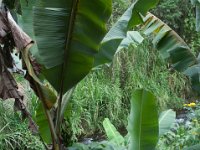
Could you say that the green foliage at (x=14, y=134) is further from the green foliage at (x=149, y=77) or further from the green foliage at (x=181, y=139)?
the green foliage at (x=149, y=77)

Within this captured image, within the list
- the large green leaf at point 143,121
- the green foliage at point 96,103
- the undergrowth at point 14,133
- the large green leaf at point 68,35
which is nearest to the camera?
the large green leaf at point 68,35

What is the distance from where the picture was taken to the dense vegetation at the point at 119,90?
13.2ft

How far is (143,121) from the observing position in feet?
5.46

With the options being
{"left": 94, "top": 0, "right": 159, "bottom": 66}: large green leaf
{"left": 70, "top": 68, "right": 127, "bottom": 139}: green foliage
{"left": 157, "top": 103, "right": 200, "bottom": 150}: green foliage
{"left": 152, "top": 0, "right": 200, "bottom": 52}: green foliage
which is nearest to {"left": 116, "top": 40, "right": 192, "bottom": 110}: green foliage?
{"left": 70, "top": 68, "right": 127, "bottom": 139}: green foliage

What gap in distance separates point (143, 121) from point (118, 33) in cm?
41

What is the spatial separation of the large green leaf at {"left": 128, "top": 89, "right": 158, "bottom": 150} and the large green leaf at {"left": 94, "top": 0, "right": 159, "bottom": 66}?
22cm

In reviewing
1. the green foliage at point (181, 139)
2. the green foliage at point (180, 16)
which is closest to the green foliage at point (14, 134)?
the green foliage at point (181, 139)

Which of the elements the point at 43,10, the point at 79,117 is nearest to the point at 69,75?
the point at 43,10

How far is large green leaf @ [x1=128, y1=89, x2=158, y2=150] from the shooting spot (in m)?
1.64

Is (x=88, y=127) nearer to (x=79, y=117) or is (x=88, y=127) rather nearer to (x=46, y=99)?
(x=79, y=117)

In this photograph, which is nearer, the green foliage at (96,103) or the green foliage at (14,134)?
the green foliage at (14,134)

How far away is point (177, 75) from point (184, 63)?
4.34 metres

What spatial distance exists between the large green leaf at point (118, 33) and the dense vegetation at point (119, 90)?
5.93 ft

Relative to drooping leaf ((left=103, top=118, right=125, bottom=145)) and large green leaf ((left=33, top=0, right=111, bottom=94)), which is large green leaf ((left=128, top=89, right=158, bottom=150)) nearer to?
large green leaf ((left=33, top=0, right=111, bottom=94))
